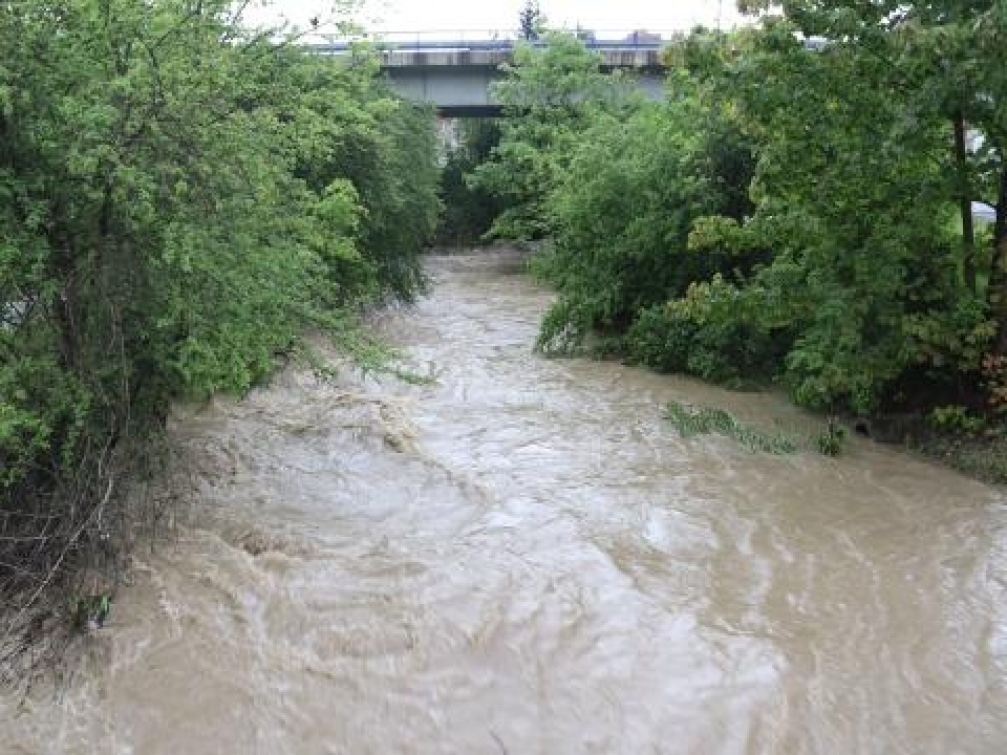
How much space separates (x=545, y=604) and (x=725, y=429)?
16.6 feet

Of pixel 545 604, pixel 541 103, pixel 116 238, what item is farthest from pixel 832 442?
pixel 541 103

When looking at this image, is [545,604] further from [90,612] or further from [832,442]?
[832,442]

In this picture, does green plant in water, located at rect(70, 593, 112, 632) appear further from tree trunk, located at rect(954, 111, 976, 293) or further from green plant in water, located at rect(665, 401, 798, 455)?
tree trunk, located at rect(954, 111, 976, 293)

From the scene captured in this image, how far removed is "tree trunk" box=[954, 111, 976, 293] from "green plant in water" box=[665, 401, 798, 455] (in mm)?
2609

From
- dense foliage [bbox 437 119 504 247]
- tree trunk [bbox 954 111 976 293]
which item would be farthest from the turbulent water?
dense foliage [bbox 437 119 504 247]

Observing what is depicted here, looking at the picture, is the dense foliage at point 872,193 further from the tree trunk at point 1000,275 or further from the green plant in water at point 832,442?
the green plant in water at point 832,442

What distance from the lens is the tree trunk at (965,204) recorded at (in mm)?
10430

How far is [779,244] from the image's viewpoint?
11.7 metres

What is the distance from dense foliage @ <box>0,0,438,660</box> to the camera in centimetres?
678

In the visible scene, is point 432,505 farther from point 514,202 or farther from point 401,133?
point 514,202

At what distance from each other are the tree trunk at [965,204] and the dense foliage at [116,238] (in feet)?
21.6

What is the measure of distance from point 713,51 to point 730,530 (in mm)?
4921

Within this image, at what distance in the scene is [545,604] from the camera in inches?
271

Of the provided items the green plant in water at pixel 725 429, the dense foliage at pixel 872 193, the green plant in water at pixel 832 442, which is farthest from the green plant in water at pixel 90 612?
the green plant in water at pixel 832 442
